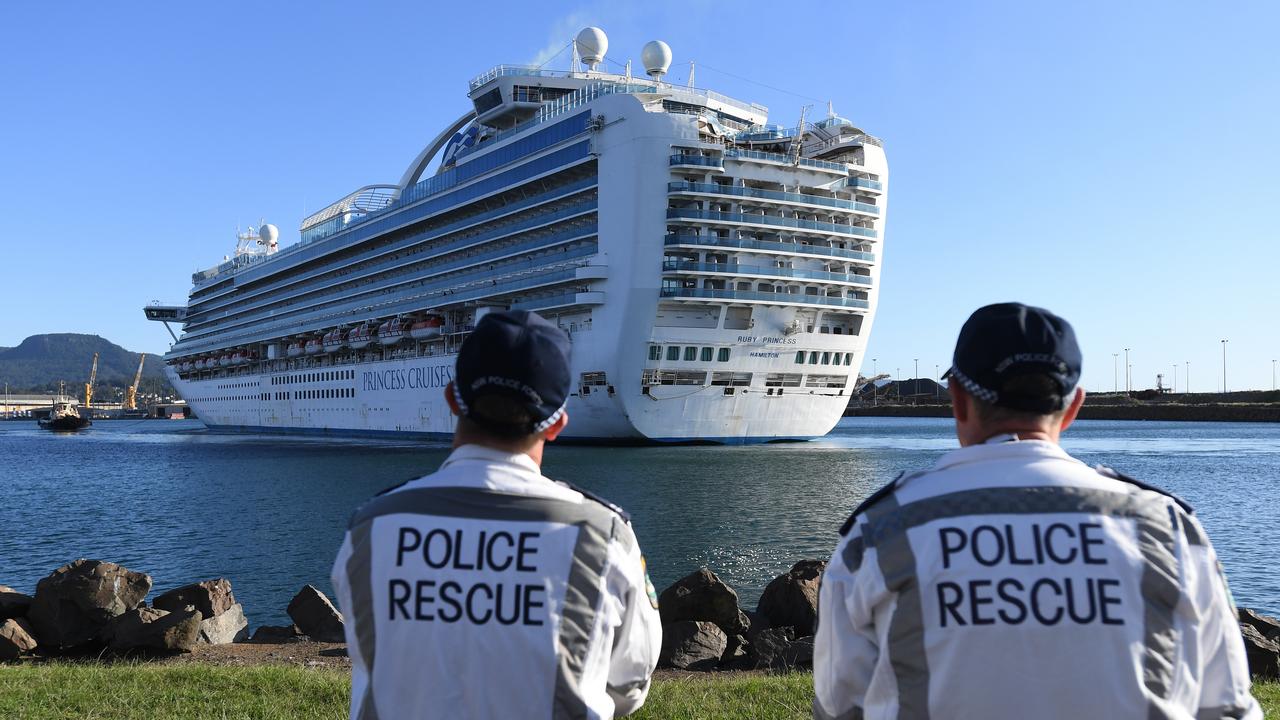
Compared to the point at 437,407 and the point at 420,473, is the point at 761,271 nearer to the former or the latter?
the point at 420,473

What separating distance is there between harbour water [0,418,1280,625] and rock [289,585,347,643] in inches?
101

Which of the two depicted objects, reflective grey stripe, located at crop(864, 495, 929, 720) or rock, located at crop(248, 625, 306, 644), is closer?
reflective grey stripe, located at crop(864, 495, 929, 720)

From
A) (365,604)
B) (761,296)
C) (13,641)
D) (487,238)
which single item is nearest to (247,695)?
(13,641)

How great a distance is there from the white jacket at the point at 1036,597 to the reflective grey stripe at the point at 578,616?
2.21 ft

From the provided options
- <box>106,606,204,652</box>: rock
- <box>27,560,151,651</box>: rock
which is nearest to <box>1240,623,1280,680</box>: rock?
<box>106,606,204,652</box>: rock

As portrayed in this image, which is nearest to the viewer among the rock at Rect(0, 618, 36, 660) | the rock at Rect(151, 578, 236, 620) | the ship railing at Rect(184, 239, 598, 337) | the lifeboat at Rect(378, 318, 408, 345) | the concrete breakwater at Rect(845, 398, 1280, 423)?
the rock at Rect(0, 618, 36, 660)

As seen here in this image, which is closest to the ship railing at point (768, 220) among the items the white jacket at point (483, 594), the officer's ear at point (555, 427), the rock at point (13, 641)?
the rock at point (13, 641)

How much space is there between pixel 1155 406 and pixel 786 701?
117925 mm

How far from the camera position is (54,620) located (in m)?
10.9

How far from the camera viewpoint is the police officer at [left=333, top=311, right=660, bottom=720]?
8.70 feet

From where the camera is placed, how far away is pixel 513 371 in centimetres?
284

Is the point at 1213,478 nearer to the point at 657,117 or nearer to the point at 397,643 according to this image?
the point at 657,117

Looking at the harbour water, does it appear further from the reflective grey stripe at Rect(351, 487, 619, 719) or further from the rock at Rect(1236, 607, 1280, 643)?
the reflective grey stripe at Rect(351, 487, 619, 719)

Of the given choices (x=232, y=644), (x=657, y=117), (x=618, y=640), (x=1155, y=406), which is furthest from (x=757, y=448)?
(x=1155, y=406)
